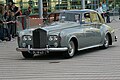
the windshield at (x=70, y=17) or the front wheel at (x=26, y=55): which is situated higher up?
the windshield at (x=70, y=17)

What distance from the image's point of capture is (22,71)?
9.86 m

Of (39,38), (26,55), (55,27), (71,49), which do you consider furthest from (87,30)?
(26,55)

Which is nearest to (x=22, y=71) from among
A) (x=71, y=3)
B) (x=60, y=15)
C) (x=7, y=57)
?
(x=7, y=57)

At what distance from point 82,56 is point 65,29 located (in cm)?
118

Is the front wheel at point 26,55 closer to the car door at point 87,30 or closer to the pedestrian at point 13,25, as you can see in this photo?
the car door at point 87,30

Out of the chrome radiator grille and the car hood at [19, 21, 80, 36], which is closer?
the chrome radiator grille

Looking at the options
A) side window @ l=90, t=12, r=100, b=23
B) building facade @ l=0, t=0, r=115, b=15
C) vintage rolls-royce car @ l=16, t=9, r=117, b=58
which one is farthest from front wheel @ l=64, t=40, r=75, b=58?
building facade @ l=0, t=0, r=115, b=15

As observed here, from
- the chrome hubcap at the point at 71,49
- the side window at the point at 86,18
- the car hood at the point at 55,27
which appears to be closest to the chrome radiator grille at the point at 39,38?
the car hood at the point at 55,27

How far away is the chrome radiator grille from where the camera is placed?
38.3ft

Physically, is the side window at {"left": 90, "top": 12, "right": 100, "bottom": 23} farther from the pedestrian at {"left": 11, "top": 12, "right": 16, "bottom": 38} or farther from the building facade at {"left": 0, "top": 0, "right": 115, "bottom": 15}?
the building facade at {"left": 0, "top": 0, "right": 115, "bottom": 15}

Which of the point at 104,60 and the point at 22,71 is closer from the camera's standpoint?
the point at 22,71

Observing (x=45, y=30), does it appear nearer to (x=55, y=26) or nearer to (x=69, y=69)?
(x=55, y=26)

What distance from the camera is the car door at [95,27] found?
44.1 feet

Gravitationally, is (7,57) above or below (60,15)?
below
